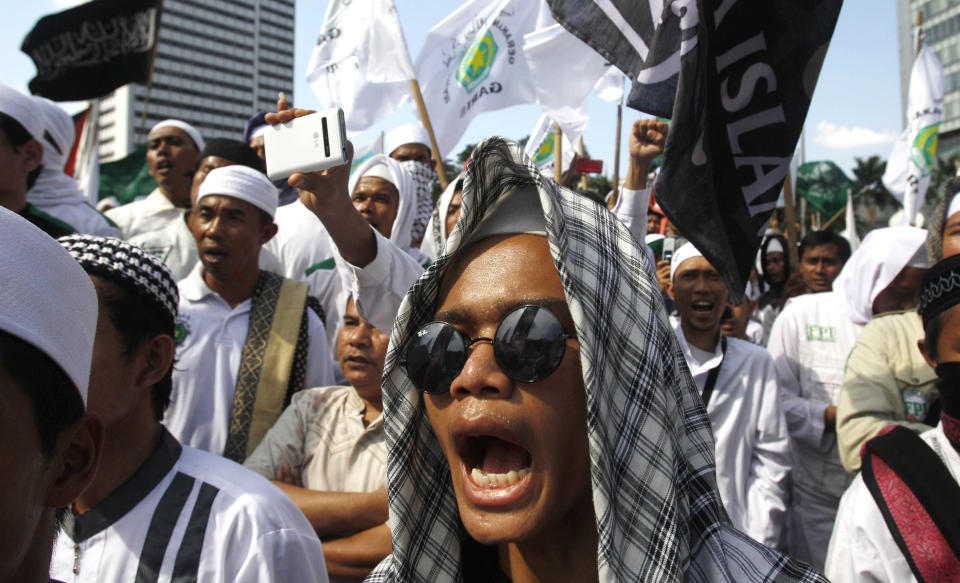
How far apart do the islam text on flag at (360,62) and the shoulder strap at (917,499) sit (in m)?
5.02

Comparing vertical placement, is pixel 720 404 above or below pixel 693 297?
below

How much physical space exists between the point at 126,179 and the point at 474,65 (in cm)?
487

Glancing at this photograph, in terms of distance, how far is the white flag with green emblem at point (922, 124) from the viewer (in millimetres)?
7766

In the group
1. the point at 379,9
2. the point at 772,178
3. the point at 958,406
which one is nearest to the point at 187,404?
the point at 772,178

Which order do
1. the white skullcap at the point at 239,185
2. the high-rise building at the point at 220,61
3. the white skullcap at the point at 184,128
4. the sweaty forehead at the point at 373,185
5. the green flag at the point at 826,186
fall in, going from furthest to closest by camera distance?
1. the high-rise building at the point at 220,61
2. the green flag at the point at 826,186
3. the white skullcap at the point at 184,128
4. the sweaty forehead at the point at 373,185
5. the white skullcap at the point at 239,185

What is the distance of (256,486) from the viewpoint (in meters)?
1.93

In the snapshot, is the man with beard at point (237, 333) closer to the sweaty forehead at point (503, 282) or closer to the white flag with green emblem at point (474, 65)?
the sweaty forehead at point (503, 282)

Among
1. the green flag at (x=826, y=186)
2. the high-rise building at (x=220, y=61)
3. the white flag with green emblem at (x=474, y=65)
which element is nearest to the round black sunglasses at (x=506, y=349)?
the white flag with green emblem at (x=474, y=65)

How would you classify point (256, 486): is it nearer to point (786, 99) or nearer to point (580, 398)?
point (580, 398)

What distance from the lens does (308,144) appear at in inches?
72.2

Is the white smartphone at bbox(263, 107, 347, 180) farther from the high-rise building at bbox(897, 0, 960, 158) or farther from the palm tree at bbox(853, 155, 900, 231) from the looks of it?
the high-rise building at bbox(897, 0, 960, 158)

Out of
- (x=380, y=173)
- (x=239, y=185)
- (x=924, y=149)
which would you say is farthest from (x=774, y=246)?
(x=239, y=185)

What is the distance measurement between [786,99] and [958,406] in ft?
3.45

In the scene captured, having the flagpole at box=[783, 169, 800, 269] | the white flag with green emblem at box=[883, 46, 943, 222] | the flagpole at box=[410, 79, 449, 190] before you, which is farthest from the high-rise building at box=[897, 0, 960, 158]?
the flagpole at box=[410, 79, 449, 190]
